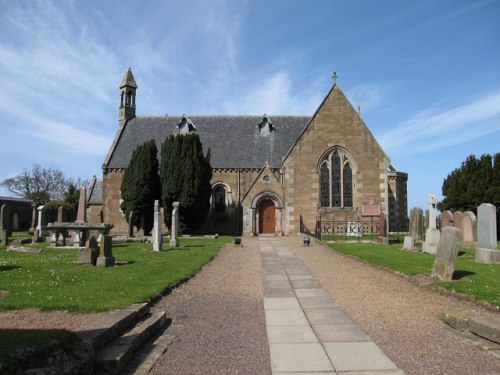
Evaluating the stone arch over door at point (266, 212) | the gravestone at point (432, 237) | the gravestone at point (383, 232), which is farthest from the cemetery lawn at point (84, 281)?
the stone arch over door at point (266, 212)

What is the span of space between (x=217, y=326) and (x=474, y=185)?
106ft

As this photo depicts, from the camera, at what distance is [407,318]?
7.38m

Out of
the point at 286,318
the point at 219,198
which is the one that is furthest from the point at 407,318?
the point at 219,198

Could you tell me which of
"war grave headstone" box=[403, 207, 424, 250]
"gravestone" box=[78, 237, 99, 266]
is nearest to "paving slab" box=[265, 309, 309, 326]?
"gravestone" box=[78, 237, 99, 266]

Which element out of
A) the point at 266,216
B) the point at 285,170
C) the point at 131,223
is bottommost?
the point at 131,223

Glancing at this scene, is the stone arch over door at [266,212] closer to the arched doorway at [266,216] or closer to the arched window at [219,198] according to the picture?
the arched doorway at [266,216]

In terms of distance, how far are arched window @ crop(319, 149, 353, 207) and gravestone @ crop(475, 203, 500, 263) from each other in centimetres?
1695

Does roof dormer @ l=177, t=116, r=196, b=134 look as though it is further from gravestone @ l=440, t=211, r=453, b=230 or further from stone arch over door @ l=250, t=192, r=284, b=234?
gravestone @ l=440, t=211, r=453, b=230

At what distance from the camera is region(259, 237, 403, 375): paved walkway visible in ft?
16.5

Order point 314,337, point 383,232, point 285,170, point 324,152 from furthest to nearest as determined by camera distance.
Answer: point 285,170
point 324,152
point 383,232
point 314,337

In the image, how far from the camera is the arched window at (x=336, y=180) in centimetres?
3139

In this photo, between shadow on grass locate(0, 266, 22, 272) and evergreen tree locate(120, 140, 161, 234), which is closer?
shadow on grass locate(0, 266, 22, 272)

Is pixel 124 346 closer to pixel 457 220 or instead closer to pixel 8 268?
Result: pixel 8 268

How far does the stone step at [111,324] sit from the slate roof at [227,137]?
2903 centimetres
